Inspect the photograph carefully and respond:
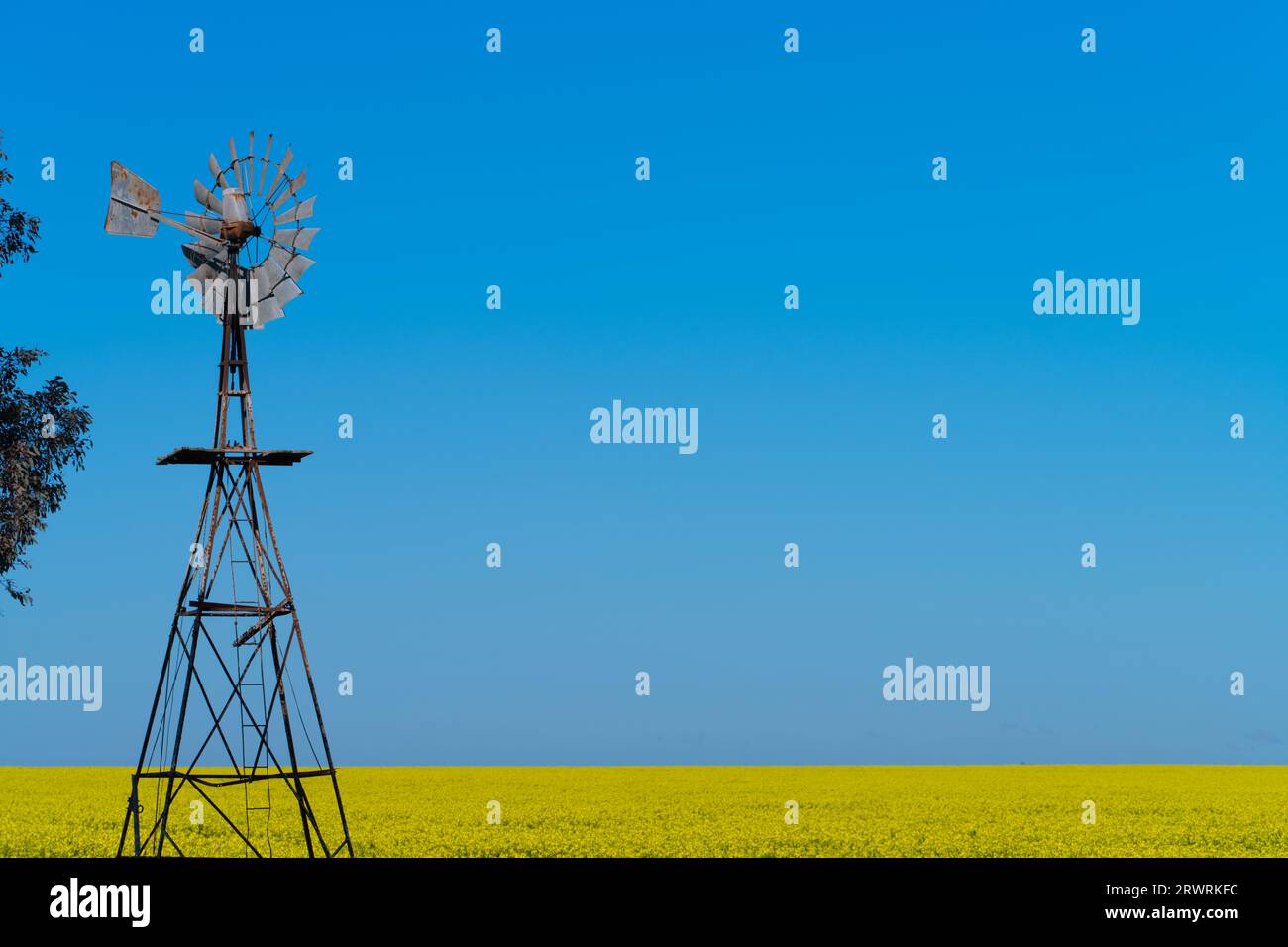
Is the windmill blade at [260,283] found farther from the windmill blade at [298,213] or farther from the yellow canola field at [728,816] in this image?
the yellow canola field at [728,816]

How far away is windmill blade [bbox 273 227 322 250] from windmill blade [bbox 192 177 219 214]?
1039mm

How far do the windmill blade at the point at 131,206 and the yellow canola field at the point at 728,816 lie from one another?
11.3m

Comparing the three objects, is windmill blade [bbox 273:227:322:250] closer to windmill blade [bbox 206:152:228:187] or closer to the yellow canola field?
windmill blade [bbox 206:152:228:187]

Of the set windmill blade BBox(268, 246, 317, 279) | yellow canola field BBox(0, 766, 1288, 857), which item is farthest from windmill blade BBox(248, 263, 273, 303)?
yellow canola field BBox(0, 766, 1288, 857)

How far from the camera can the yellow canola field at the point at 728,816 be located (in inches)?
1118

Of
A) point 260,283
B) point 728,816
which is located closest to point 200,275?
point 260,283

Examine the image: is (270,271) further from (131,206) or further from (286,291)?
(131,206)

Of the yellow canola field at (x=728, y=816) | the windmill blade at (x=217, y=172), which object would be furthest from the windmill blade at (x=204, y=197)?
the yellow canola field at (x=728, y=816)

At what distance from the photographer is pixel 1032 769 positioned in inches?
2235

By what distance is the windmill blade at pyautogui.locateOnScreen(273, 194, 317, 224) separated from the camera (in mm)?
24172

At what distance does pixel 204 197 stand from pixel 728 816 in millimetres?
17667
